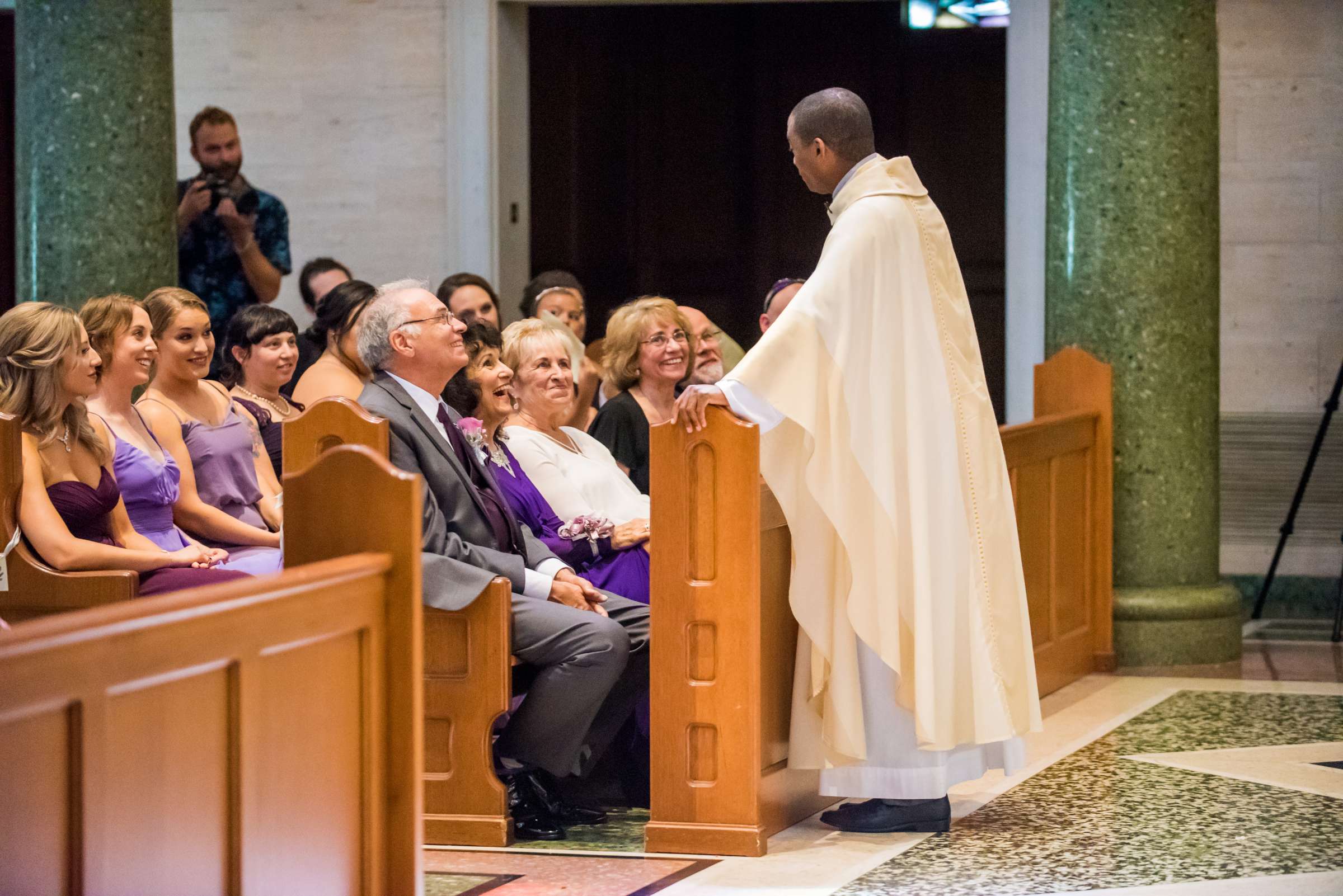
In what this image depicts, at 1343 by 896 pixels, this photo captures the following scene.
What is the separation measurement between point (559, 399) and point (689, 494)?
1048 mm

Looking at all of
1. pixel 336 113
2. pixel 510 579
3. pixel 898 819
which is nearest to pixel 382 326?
pixel 510 579

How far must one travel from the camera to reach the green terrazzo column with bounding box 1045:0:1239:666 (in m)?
6.54

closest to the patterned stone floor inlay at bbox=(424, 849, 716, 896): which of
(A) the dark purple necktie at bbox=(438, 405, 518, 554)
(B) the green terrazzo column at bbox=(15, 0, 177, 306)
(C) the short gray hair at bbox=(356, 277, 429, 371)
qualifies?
(A) the dark purple necktie at bbox=(438, 405, 518, 554)

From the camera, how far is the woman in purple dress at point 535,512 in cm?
485

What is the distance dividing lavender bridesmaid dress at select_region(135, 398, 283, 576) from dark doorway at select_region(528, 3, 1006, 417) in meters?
4.61

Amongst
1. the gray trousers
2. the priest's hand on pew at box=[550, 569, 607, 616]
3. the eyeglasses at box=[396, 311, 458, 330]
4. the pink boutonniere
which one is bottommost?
A: the gray trousers

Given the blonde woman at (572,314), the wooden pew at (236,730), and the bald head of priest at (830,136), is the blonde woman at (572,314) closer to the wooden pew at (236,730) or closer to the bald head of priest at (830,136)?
the bald head of priest at (830,136)

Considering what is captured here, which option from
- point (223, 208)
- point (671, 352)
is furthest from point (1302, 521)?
point (223, 208)

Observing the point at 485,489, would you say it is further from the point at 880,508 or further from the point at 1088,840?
the point at 1088,840

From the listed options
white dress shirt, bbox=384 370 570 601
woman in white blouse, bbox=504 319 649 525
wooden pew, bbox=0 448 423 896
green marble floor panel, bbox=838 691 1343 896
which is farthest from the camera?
woman in white blouse, bbox=504 319 649 525

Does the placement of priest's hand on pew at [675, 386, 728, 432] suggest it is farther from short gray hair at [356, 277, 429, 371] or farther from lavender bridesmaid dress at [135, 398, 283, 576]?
lavender bridesmaid dress at [135, 398, 283, 576]

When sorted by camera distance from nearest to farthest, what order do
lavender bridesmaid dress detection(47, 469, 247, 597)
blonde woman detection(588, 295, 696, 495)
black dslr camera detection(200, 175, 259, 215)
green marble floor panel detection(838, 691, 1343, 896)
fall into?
green marble floor panel detection(838, 691, 1343, 896)
lavender bridesmaid dress detection(47, 469, 247, 597)
blonde woman detection(588, 295, 696, 495)
black dslr camera detection(200, 175, 259, 215)

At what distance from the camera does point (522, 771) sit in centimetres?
448

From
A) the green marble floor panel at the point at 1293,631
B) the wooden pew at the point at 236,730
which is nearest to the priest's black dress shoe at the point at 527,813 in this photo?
the wooden pew at the point at 236,730
